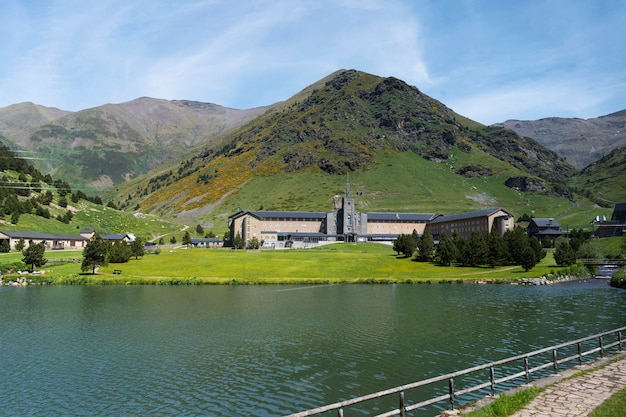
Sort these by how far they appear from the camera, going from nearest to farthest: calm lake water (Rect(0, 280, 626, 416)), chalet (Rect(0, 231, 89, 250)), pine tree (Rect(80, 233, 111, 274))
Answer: calm lake water (Rect(0, 280, 626, 416)) → pine tree (Rect(80, 233, 111, 274)) → chalet (Rect(0, 231, 89, 250))

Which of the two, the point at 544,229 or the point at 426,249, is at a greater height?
the point at 544,229

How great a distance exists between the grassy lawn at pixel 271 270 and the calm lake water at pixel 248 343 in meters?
19.1

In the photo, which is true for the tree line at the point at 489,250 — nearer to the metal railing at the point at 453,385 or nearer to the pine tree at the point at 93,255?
the metal railing at the point at 453,385

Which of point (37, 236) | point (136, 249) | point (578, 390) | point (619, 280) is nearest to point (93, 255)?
point (136, 249)

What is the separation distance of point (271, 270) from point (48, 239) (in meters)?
86.5

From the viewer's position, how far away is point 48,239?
475 feet

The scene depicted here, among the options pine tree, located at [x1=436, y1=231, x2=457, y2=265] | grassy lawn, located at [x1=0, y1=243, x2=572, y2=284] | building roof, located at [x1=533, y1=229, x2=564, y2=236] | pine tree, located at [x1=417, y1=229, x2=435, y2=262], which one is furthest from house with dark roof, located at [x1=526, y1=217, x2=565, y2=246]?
pine tree, located at [x1=436, y1=231, x2=457, y2=265]

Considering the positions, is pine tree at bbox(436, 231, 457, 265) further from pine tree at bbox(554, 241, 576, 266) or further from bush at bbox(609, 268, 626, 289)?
bush at bbox(609, 268, 626, 289)

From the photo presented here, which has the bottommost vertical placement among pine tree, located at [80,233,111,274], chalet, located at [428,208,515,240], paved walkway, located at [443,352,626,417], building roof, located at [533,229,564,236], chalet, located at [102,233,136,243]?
paved walkway, located at [443,352,626,417]

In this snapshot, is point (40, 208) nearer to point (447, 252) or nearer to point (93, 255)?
point (93, 255)

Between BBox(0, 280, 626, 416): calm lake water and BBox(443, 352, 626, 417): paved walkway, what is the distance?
30.1 feet

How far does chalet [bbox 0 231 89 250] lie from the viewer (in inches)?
5236

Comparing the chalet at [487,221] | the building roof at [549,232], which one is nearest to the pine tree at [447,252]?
the chalet at [487,221]

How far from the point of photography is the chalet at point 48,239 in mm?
133000
